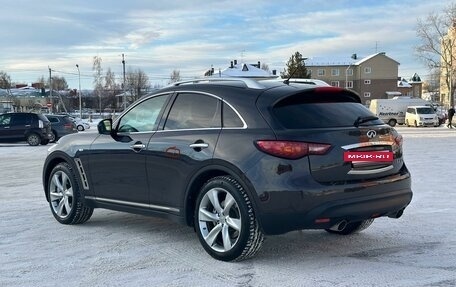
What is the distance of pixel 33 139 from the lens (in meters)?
26.0

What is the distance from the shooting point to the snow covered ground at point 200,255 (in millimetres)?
4684

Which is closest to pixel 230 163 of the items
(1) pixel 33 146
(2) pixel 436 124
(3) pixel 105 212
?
(3) pixel 105 212

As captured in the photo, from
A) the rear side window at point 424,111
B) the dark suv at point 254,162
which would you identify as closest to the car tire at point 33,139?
the dark suv at point 254,162

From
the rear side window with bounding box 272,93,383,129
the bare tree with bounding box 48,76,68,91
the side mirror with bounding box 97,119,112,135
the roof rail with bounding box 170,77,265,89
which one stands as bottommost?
the side mirror with bounding box 97,119,112,135

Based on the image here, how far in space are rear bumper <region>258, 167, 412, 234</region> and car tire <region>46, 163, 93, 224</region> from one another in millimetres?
3006

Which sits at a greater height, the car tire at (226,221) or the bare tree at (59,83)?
Answer: the bare tree at (59,83)

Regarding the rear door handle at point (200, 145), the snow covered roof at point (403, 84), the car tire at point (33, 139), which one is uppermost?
the snow covered roof at point (403, 84)

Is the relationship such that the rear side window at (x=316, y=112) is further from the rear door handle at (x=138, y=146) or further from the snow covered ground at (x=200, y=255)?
the rear door handle at (x=138, y=146)

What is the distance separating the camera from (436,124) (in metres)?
43.4

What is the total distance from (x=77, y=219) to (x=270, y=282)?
330cm

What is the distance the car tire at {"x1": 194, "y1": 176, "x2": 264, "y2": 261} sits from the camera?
4.88 metres

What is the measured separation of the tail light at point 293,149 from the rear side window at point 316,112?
0.21 m

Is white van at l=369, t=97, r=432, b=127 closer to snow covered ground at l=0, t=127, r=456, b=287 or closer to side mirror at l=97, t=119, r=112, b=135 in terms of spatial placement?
snow covered ground at l=0, t=127, r=456, b=287

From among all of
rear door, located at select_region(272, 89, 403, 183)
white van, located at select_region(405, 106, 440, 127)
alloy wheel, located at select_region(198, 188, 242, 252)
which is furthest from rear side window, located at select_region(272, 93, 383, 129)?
white van, located at select_region(405, 106, 440, 127)
